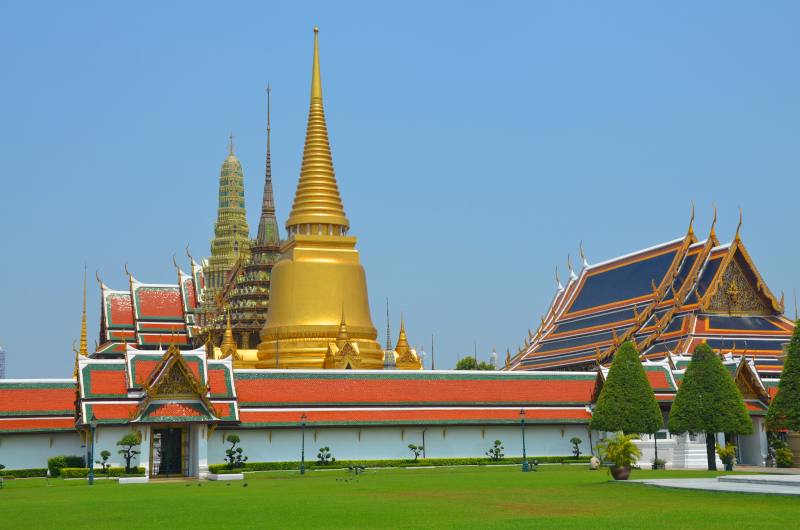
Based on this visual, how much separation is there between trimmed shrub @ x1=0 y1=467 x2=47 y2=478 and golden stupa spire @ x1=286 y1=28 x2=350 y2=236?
20.2 m

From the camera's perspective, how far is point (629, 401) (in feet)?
98.0

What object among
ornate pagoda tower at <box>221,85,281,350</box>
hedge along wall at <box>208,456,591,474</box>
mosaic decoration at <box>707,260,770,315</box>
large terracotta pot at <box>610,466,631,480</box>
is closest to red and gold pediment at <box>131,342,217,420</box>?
hedge along wall at <box>208,456,591,474</box>

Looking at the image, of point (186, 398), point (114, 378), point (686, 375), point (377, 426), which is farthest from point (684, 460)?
point (114, 378)

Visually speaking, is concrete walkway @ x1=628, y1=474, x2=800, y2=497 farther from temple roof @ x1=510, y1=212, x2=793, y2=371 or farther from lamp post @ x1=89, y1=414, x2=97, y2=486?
temple roof @ x1=510, y1=212, x2=793, y2=371

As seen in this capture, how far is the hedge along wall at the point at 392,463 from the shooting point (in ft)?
105

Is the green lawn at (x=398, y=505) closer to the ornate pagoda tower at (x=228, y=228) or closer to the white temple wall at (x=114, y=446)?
the white temple wall at (x=114, y=446)

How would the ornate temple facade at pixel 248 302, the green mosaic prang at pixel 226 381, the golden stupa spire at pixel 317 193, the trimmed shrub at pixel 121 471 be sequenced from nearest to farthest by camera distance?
the trimmed shrub at pixel 121 471 < the green mosaic prang at pixel 226 381 < the golden stupa spire at pixel 317 193 < the ornate temple facade at pixel 248 302

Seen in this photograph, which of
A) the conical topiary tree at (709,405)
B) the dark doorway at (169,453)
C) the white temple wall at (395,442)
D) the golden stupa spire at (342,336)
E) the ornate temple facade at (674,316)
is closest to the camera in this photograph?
the conical topiary tree at (709,405)

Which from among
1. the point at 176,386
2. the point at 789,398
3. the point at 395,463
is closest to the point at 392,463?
the point at 395,463

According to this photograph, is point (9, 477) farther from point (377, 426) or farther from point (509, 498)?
point (509, 498)

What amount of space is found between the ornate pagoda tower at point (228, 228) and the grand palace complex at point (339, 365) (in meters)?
28.2

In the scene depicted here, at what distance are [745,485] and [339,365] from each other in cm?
2572

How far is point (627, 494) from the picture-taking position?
18953mm

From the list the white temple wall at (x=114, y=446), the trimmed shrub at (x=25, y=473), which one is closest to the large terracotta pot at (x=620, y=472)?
the white temple wall at (x=114, y=446)
